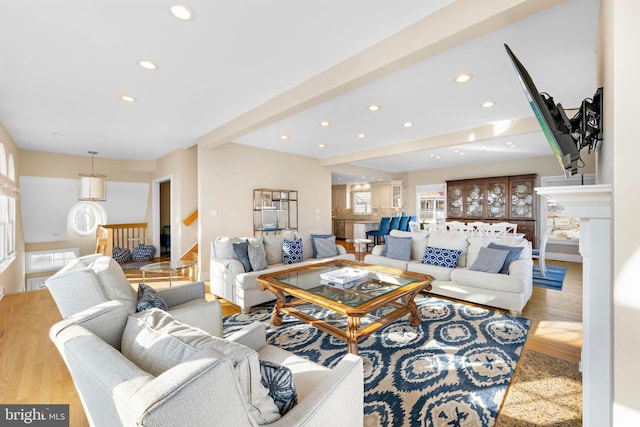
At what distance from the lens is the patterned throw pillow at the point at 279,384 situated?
3.33ft

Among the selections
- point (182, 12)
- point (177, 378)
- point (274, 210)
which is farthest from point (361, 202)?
point (177, 378)

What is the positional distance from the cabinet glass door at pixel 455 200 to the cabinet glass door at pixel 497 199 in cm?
72

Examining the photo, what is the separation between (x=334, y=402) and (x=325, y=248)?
3.49 m

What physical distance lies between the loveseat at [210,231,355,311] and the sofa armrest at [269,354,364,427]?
231 cm

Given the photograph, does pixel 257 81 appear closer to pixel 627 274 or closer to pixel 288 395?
pixel 288 395

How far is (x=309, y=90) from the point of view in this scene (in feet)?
9.09

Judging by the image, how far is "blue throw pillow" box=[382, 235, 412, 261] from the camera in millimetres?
4363

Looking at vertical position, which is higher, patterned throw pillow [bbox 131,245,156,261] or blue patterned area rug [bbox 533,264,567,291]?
patterned throw pillow [bbox 131,245,156,261]

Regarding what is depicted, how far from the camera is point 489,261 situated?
11.5 ft

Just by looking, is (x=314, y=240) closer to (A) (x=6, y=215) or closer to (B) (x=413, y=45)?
(B) (x=413, y=45)

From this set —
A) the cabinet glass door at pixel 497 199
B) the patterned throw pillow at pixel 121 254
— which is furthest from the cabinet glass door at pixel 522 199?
the patterned throw pillow at pixel 121 254

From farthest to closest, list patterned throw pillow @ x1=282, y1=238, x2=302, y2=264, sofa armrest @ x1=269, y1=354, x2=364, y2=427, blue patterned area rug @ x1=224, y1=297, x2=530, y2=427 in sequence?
patterned throw pillow @ x1=282, y1=238, x2=302, y2=264 → blue patterned area rug @ x1=224, y1=297, x2=530, y2=427 → sofa armrest @ x1=269, y1=354, x2=364, y2=427

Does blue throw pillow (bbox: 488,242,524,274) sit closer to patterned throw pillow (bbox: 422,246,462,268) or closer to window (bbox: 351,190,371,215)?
patterned throw pillow (bbox: 422,246,462,268)

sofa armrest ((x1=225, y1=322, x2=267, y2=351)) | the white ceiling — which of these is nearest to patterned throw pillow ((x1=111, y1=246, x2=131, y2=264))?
the white ceiling
